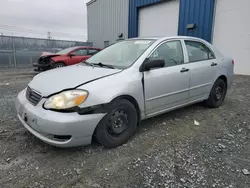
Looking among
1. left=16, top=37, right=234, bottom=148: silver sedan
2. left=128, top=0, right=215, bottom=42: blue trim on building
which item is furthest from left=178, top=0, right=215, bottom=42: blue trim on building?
left=16, top=37, right=234, bottom=148: silver sedan

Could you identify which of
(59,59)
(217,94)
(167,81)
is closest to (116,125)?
(167,81)

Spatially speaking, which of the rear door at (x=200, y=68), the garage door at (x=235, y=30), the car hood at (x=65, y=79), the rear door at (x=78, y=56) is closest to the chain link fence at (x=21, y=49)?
the rear door at (x=78, y=56)

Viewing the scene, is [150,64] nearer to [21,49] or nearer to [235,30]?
[235,30]

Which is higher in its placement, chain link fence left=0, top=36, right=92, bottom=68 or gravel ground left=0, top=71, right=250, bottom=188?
chain link fence left=0, top=36, right=92, bottom=68

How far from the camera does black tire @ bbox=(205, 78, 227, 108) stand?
4.27m

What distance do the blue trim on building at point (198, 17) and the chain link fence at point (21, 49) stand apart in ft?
29.4

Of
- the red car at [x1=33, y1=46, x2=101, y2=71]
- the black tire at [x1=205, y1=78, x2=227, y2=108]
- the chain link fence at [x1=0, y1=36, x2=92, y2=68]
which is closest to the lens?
the black tire at [x1=205, y1=78, x2=227, y2=108]

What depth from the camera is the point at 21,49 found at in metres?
12.9

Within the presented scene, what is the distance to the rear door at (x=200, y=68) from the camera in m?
3.74

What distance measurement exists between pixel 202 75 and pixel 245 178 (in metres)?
2.10

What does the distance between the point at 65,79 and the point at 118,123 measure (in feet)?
3.01

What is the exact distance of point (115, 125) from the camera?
270cm

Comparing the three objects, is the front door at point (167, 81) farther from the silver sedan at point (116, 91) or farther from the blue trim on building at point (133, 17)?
the blue trim on building at point (133, 17)

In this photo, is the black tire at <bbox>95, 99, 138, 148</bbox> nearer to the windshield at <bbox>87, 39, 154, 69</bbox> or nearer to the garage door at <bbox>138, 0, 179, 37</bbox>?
the windshield at <bbox>87, 39, 154, 69</bbox>
